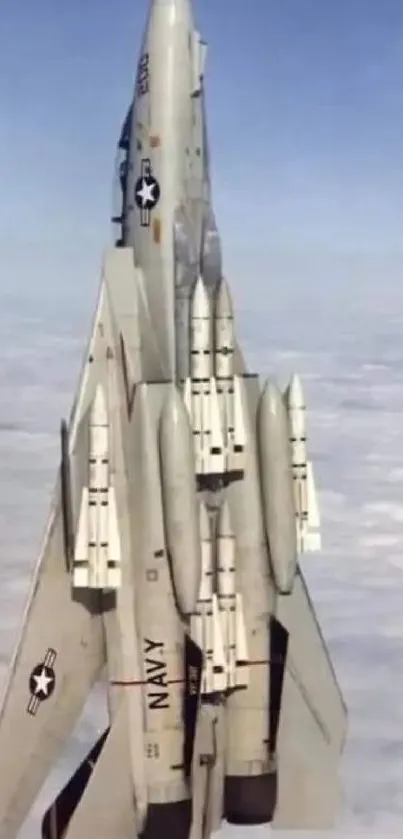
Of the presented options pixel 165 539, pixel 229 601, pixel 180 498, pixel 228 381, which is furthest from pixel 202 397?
pixel 229 601

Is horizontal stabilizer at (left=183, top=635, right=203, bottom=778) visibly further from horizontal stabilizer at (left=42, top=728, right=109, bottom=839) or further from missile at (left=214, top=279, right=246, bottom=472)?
missile at (left=214, top=279, right=246, bottom=472)

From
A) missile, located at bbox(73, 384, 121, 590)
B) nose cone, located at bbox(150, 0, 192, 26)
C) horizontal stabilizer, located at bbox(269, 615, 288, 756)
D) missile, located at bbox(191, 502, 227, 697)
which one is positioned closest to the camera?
missile, located at bbox(73, 384, 121, 590)

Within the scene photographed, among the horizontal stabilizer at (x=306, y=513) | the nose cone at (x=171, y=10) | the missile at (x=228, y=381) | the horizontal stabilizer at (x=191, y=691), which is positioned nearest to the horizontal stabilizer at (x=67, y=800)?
the horizontal stabilizer at (x=191, y=691)

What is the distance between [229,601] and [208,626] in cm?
17

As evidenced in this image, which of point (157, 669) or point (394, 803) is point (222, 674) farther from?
point (394, 803)

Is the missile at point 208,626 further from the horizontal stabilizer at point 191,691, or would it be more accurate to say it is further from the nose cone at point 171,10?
the nose cone at point 171,10

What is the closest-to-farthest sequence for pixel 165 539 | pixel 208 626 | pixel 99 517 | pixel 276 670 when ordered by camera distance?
1. pixel 99 517
2. pixel 165 539
3. pixel 208 626
4. pixel 276 670

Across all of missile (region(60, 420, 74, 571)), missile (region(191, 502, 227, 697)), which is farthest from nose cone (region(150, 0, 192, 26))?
missile (region(191, 502, 227, 697))

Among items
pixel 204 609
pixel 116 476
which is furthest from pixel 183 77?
pixel 204 609

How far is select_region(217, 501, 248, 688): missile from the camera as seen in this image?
756 centimetres

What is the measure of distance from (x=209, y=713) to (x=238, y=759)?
1.06 feet

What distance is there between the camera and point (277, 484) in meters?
7.65

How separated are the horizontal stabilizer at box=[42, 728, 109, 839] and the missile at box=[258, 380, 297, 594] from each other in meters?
1.24

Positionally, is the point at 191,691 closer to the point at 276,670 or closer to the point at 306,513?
the point at 276,670
